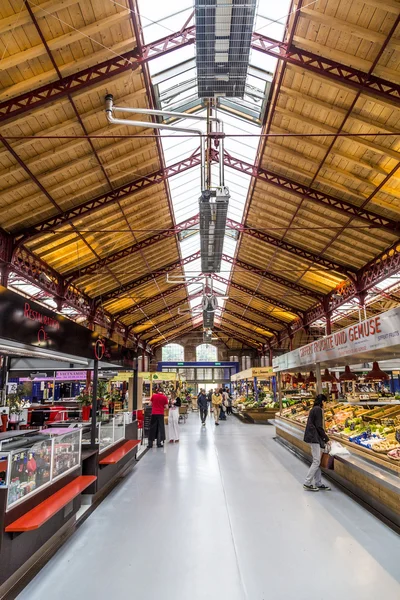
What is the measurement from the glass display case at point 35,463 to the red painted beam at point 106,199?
7.27 metres

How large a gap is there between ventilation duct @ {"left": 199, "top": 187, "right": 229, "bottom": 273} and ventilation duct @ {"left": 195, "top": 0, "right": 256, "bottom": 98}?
160 cm

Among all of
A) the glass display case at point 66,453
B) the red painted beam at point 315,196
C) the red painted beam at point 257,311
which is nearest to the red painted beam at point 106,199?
the red painted beam at point 315,196

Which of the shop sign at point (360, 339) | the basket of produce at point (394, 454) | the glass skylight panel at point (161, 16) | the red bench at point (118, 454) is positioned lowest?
the red bench at point (118, 454)

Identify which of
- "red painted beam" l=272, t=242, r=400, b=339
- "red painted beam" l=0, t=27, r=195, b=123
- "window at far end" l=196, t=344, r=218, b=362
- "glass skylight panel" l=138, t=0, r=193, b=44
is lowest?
"window at far end" l=196, t=344, r=218, b=362

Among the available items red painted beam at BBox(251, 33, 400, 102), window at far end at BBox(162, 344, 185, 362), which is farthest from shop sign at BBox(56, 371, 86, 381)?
window at far end at BBox(162, 344, 185, 362)

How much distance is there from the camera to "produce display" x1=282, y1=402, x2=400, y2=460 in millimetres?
5301

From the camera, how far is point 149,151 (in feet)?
33.2

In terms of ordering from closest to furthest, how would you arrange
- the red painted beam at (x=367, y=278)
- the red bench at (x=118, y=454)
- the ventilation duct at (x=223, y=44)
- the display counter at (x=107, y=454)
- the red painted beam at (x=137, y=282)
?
the ventilation duct at (x=223, y=44) → the display counter at (x=107, y=454) → the red bench at (x=118, y=454) → the red painted beam at (x=367, y=278) → the red painted beam at (x=137, y=282)

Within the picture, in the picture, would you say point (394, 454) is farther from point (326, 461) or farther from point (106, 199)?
point (106, 199)

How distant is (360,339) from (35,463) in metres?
4.28

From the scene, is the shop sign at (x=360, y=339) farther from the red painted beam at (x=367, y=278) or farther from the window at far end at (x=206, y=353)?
the window at far end at (x=206, y=353)

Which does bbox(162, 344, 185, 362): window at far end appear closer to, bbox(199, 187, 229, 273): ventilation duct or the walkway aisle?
bbox(199, 187, 229, 273): ventilation duct

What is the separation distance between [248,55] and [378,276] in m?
10.0

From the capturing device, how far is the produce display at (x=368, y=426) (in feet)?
17.4
